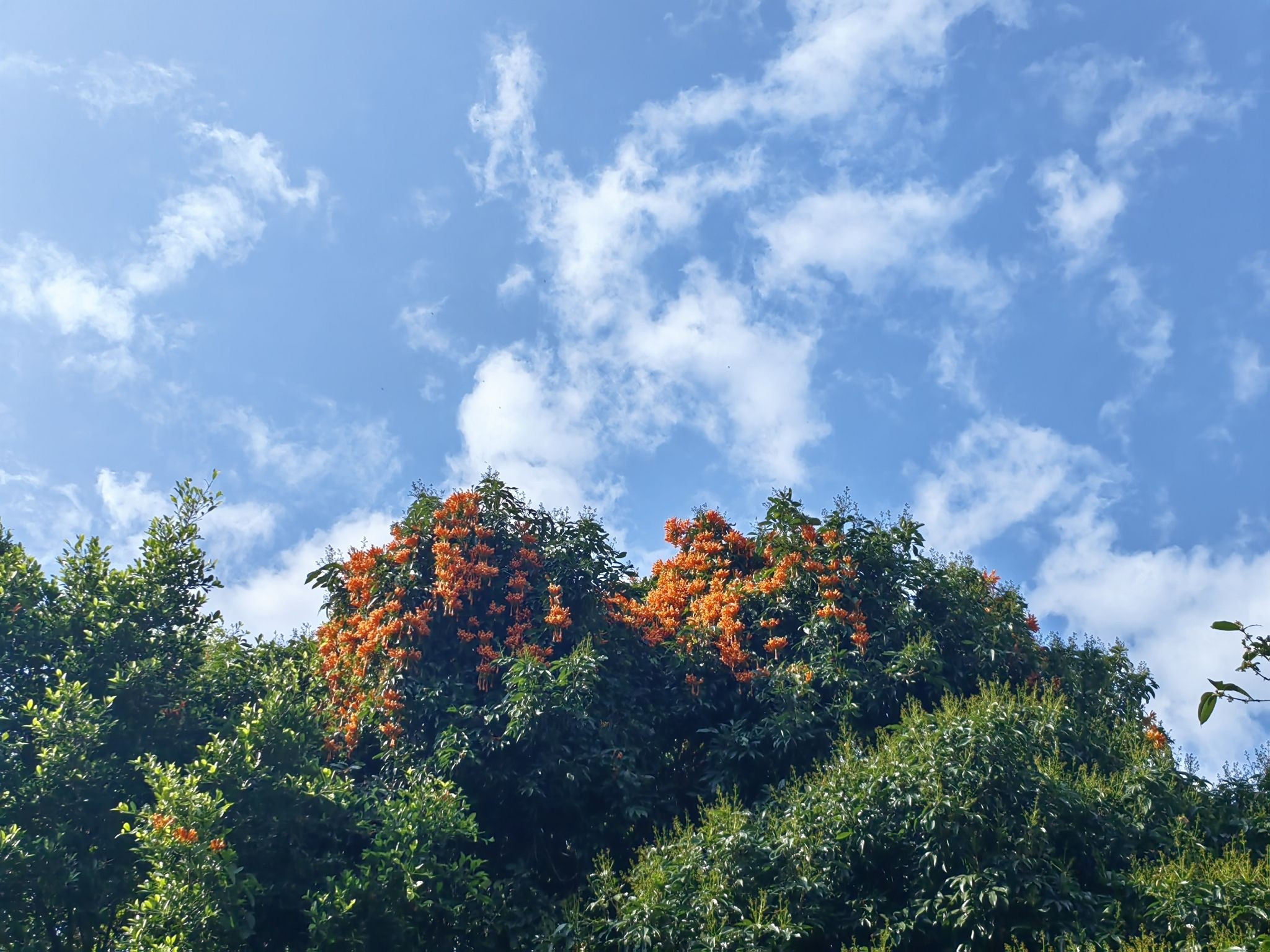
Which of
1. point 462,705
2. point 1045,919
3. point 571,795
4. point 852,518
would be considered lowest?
point 1045,919

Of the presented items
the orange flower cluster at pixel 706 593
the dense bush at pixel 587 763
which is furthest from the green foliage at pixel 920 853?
the orange flower cluster at pixel 706 593

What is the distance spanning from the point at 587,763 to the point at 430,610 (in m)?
2.74

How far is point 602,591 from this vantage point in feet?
43.1

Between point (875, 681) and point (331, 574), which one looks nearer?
point (875, 681)

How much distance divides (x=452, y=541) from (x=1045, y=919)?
301 inches

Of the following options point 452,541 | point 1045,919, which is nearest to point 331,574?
point 452,541

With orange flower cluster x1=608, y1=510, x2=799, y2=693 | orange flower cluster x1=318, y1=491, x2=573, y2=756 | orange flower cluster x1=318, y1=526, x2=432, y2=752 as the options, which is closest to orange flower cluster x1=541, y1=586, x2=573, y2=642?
orange flower cluster x1=318, y1=491, x2=573, y2=756

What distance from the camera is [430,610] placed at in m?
12.1

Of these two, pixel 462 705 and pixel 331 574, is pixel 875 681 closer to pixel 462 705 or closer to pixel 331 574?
pixel 462 705

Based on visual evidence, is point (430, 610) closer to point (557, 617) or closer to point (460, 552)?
point (460, 552)

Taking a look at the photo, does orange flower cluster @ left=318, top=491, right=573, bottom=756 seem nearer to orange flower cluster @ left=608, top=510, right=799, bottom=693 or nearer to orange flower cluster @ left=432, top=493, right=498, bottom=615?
orange flower cluster @ left=432, top=493, right=498, bottom=615

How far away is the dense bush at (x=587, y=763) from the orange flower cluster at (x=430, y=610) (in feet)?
0.14

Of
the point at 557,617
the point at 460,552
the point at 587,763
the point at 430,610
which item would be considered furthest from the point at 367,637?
the point at 587,763

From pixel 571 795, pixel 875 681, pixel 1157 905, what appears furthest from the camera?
pixel 875 681
